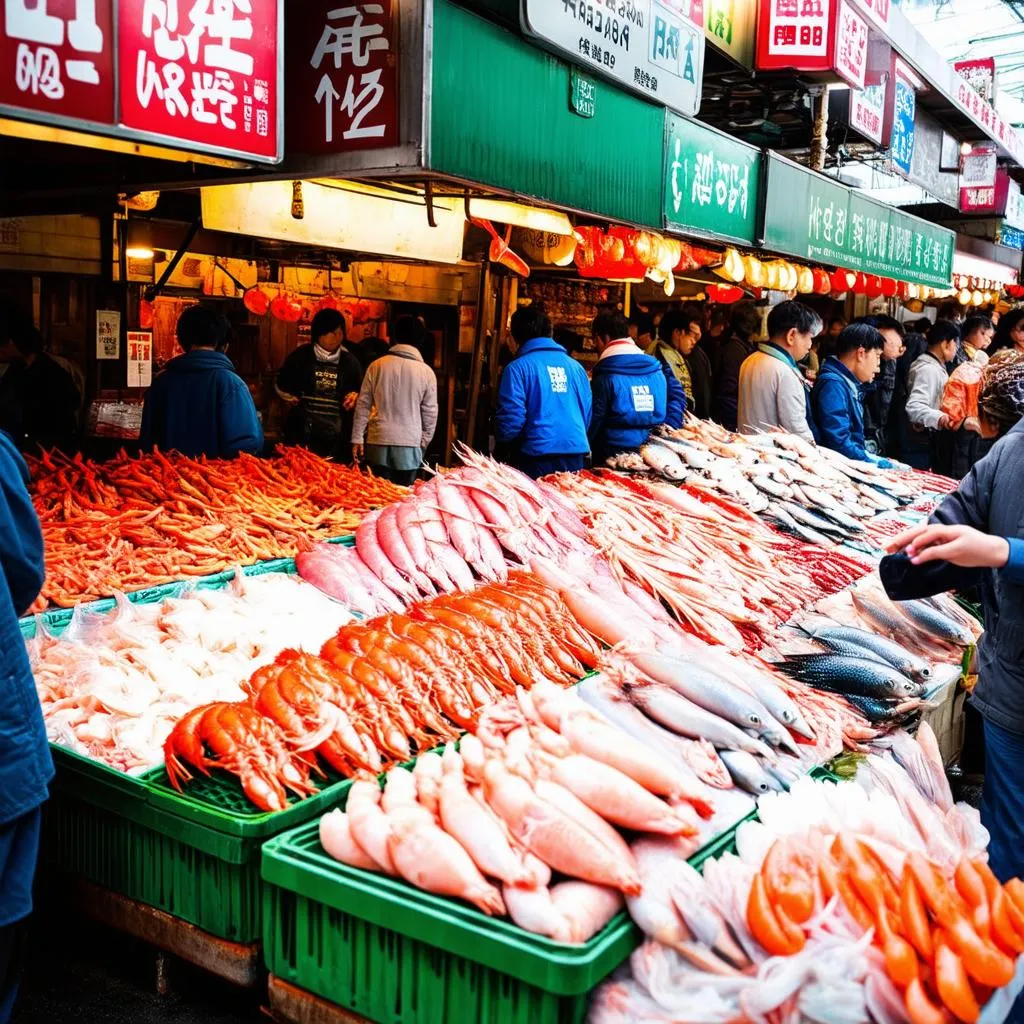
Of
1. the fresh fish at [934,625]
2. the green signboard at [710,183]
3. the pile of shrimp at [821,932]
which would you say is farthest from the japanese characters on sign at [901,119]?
the pile of shrimp at [821,932]

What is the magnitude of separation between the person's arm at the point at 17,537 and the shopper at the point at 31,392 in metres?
4.40

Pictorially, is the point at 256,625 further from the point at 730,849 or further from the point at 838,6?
the point at 838,6

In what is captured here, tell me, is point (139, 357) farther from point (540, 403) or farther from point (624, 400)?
point (624, 400)

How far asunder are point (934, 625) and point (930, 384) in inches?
229

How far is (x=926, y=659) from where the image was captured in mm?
4500

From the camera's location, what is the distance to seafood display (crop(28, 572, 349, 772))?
9.68 feet

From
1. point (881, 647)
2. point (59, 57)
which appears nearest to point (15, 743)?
point (59, 57)

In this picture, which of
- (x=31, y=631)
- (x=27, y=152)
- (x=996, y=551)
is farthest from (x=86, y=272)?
(x=996, y=551)

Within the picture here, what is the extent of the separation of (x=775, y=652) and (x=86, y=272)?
7.84m

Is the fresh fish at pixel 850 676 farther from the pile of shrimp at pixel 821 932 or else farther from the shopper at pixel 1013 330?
the shopper at pixel 1013 330

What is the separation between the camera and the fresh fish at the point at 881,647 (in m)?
4.03

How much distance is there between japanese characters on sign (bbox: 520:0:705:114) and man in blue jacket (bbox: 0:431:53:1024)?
266 centimetres

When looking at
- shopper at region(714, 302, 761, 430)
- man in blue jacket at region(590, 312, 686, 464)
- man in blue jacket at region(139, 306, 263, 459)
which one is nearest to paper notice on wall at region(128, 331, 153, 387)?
man in blue jacket at region(139, 306, 263, 459)

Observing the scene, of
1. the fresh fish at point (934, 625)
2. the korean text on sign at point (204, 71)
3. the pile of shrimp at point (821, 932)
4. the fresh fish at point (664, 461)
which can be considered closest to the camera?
the pile of shrimp at point (821, 932)
